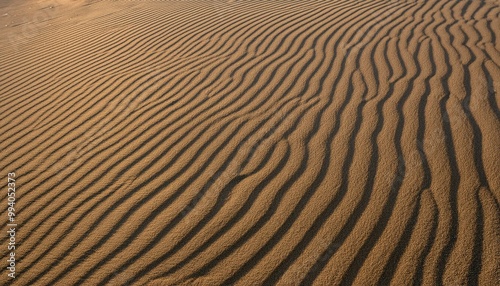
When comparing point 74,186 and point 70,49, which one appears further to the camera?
point 70,49

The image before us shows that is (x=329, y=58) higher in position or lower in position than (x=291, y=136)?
higher

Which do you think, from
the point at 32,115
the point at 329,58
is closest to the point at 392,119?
the point at 329,58

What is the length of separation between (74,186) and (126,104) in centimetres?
126

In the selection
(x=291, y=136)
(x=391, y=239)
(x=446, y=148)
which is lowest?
(x=391, y=239)

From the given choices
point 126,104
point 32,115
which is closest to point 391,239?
point 126,104

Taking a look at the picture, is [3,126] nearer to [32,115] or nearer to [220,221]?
[32,115]

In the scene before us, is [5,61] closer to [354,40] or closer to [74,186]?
[74,186]

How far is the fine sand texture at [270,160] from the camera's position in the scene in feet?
6.07

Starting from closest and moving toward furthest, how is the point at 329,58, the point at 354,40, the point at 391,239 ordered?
the point at 391,239
the point at 329,58
the point at 354,40

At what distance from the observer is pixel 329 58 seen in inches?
155

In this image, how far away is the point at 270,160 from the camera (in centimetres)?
252

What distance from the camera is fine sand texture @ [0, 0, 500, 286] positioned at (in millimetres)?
1849

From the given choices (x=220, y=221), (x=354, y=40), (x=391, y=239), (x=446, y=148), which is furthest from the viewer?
(x=354, y=40)

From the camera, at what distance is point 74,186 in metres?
2.58
